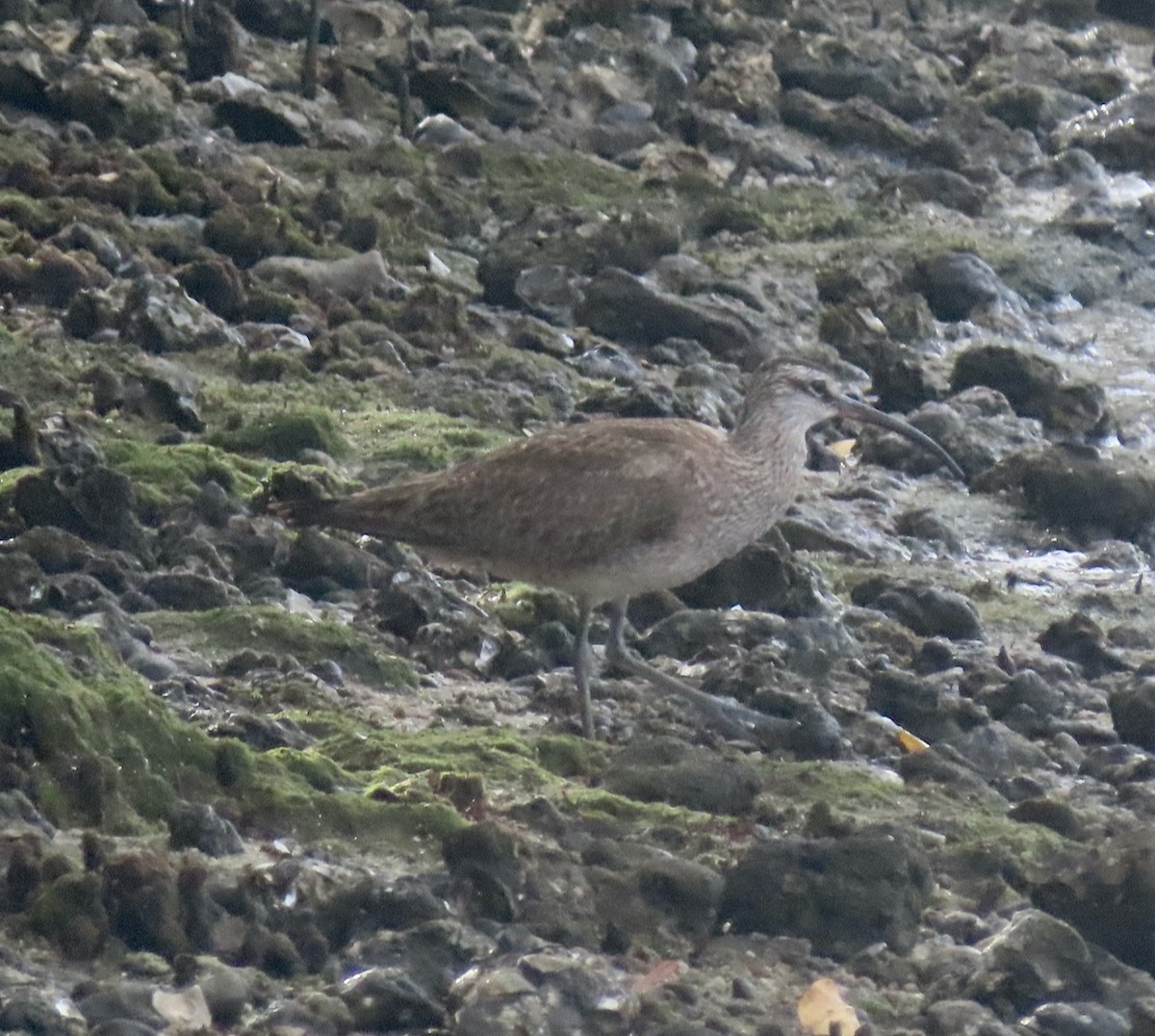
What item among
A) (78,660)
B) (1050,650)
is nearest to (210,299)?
(1050,650)

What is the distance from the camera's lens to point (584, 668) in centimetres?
892

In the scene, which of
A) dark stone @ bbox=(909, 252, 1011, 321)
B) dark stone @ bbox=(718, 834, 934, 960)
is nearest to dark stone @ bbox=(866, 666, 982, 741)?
dark stone @ bbox=(718, 834, 934, 960)

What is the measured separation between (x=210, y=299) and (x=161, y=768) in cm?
568

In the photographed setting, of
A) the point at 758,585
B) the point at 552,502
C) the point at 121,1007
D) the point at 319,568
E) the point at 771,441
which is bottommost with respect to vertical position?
the point at 319,568

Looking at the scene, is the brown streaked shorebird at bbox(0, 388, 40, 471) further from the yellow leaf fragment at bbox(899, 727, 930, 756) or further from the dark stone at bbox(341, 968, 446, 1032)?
the dark stone at bbox(341, 968, 446, 1032)

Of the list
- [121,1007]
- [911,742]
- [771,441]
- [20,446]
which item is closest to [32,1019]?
[121,1007]

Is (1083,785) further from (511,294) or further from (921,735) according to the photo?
(511,294)

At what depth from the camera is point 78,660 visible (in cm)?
748

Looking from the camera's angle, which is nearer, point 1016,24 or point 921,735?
point 921,735

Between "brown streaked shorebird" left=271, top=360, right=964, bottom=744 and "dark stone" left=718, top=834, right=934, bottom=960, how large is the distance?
1860 mm

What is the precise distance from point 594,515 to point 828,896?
2.49m

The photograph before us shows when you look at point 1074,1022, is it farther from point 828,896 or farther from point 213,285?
point 213,285

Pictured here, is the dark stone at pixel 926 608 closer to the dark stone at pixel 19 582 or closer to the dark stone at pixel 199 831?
the dark stone at pixel 19 582

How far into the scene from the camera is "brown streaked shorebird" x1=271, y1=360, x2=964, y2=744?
9016 millimetres
